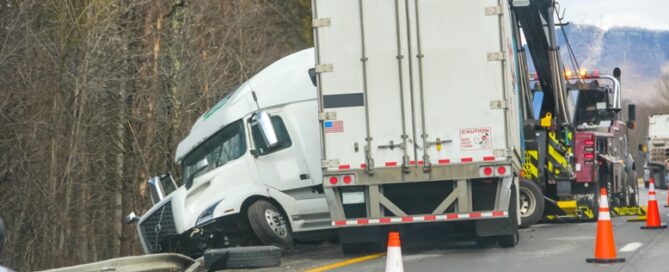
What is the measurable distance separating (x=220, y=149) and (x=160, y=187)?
1725 millimetres

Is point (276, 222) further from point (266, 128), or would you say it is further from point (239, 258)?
point (239, 258)

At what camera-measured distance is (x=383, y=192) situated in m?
14.8

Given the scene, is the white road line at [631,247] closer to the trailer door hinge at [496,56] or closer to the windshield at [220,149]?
the trailer door hinge at [496,56]

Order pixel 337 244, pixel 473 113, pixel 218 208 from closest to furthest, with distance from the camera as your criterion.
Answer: pixel 473 113
pixel 218 208
pixel 337 244

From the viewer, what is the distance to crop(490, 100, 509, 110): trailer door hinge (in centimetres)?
1430

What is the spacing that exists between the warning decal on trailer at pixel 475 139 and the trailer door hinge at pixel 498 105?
27cm

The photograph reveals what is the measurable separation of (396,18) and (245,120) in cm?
335

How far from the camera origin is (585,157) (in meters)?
21.0

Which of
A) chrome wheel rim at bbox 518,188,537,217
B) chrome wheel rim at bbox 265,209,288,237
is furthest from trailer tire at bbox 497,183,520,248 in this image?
chrome wheel rim at bbox 518,188,537,217

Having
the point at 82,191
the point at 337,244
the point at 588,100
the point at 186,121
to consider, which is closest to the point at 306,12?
the point at 186,121

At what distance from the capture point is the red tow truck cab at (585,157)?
68.5 feet

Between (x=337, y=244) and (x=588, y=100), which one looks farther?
(x=588, y=100)

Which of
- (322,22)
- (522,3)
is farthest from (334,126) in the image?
(522,3)

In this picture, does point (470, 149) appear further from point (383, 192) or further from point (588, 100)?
point (588, 100)
